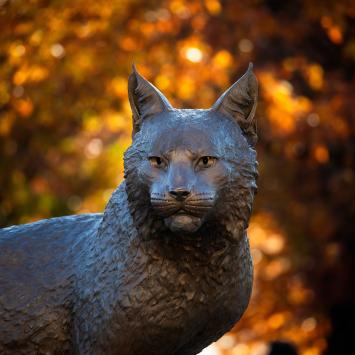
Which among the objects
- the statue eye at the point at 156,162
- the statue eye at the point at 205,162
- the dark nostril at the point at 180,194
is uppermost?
the statue eye at the point at 156,162

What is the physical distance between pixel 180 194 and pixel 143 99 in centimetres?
77

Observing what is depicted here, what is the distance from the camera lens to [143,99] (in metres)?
5.43

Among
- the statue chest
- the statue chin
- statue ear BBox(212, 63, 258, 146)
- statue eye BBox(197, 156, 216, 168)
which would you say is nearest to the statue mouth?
the statue chin

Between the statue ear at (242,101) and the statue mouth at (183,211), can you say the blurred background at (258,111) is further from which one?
the statue mouth at (183,211)

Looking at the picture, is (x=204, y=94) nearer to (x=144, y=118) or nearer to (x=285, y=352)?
(x=285, y=352)

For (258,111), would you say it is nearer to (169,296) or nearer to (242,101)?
(242,101)

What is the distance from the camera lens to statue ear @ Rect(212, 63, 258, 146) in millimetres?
5324

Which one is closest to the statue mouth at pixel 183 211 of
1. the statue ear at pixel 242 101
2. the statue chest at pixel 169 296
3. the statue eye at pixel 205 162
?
the statue eye at pixel 205 162

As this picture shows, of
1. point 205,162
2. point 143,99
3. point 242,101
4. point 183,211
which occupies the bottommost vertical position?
point 183,211

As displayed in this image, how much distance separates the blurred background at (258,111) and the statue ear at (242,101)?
717 centimetres

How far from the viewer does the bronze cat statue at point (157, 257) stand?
505 cm

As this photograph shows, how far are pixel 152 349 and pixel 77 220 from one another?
107cm

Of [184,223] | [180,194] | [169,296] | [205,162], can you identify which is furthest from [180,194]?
[169,296]

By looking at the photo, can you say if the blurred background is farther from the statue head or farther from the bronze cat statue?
the statue head
